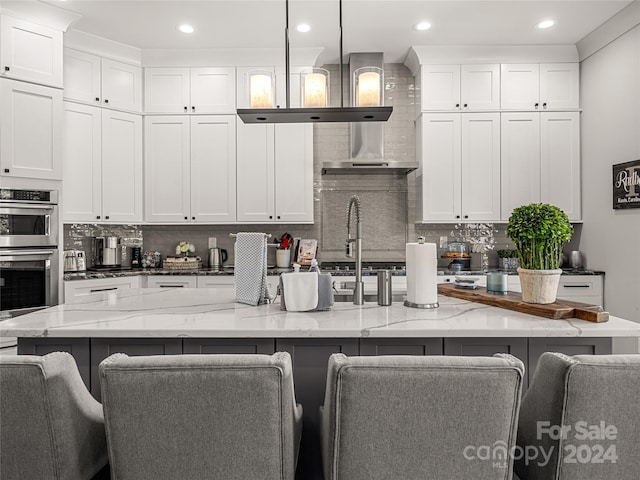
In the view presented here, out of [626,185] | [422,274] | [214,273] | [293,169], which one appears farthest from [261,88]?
[626,185]

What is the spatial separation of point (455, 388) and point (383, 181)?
3686mm

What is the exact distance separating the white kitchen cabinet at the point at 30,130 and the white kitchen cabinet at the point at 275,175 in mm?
1529

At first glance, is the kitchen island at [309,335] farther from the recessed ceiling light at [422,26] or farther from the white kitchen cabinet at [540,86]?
the white kitchen cabinet at [540,86]

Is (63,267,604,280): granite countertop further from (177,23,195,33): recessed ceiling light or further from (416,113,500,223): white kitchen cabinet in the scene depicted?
(177,23,195,33): recessed ceiling light

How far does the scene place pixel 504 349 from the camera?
1.55m

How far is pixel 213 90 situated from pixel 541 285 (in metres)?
3.50

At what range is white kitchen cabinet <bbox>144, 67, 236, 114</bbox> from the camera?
162 inches

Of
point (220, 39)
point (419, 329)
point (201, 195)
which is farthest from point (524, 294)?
point (220, 39)

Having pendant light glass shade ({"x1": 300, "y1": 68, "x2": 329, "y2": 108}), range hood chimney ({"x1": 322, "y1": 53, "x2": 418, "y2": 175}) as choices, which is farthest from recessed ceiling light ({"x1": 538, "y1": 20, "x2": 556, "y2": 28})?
pendant light glass shade ({"x1": 300, "y1": 68, "x2": 329, "y2": 108})

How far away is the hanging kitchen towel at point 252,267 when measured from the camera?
1868 mm

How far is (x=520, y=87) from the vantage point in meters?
4.05

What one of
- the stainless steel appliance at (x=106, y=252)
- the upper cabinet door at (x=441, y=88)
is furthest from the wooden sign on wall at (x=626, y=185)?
the stainless steel appliance at (x=106, y=252)

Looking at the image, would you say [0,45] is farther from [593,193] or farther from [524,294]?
[593,193]

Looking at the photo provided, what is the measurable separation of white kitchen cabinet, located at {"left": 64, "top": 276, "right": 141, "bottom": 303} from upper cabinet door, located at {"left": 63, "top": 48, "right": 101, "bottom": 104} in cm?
161
